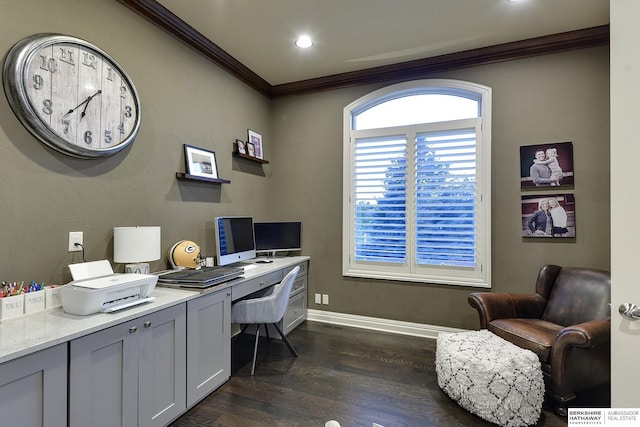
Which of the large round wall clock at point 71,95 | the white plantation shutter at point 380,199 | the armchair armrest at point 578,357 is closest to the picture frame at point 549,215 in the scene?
the armchair armrest at point 578,357

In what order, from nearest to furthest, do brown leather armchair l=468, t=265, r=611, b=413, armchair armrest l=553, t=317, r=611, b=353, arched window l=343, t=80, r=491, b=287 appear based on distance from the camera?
armchair armrest l=553, t=317, r=611, b=353 < brown leather armchair l=468, t=265, r=611, b=413 < arched window l=343, t=80, r=491, b=287

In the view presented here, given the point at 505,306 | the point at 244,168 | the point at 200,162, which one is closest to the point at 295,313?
the point at 244,168

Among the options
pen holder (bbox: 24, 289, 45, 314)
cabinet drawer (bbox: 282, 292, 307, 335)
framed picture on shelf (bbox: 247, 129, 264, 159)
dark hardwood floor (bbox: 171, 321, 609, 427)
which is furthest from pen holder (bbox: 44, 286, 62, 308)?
framed picture on shelf (bbox: 247, 129, 264, 159)

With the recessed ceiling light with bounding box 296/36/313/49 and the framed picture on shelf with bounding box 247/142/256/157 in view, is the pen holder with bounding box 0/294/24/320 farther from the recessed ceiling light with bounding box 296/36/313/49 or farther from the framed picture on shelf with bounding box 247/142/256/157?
the recessed ceiling light with bounding box 296/36/313/49

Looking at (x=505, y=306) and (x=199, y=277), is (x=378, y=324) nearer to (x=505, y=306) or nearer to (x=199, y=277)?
(x=505, y=306)

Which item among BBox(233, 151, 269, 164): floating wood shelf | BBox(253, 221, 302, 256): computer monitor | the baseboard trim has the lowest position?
the baseboard trim

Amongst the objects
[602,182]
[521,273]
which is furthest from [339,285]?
[602,182]

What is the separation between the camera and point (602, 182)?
2.77 meters

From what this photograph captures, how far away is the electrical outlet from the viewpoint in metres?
1.95

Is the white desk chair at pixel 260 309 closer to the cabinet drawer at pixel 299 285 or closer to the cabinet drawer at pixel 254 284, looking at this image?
the cabinet drawer at pixel 254 284

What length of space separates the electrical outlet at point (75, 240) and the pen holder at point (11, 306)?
444 mm

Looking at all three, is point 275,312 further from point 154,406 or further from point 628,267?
point 628,267

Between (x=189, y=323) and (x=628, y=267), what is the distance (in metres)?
2.31

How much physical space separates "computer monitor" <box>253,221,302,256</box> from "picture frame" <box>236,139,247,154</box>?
34.0 inches
